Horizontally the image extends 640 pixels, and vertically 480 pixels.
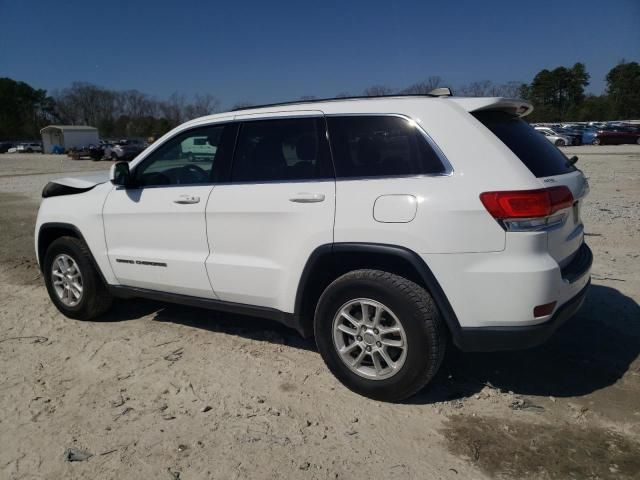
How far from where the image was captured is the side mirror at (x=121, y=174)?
4.13m

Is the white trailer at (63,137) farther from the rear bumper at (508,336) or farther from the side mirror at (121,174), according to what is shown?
the rear bumper at (508,336)

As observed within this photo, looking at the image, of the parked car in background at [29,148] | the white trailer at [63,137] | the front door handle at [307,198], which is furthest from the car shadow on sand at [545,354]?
the parked car in background at [29,148]

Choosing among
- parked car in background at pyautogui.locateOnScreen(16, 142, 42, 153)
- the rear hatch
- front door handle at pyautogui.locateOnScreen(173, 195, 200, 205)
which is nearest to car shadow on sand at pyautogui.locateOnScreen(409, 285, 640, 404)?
the rear hatch

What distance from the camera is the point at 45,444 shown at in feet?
9.67

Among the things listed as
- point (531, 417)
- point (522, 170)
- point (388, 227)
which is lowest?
point (531, 417)

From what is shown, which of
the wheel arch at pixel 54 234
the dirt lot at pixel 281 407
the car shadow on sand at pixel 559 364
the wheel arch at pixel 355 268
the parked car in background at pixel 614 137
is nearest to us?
the dirt lot at pixel 281 407

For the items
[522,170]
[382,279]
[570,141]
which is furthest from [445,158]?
[570,141]

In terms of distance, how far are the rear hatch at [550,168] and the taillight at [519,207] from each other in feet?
0.31

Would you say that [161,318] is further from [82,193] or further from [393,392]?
[393,392]

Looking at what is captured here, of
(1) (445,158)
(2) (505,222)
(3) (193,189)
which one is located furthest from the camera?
(3) (193,189)

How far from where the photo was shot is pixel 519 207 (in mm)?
2785

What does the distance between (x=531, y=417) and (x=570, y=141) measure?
41.2 meters

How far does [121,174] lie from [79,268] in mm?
1055

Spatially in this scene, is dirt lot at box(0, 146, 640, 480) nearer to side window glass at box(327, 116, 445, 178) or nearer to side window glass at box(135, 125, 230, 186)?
side window glass at box(135, 125, 230, 186)
